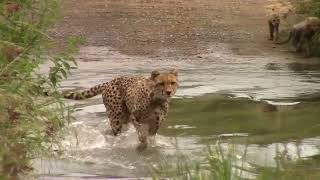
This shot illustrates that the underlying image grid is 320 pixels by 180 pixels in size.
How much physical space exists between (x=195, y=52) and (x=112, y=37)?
2.90 m

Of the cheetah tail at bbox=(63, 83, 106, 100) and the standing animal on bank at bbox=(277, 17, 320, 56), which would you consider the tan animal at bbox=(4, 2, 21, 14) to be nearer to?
the cheetah tail at bbox=(63, 83, 106, 100)

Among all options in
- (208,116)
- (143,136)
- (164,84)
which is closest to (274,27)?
(208,116)

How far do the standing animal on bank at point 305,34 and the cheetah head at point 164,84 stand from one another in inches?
415

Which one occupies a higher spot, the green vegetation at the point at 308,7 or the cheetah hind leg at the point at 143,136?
the cheetah hind leg at the point at 143,136

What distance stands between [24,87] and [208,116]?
7.05 metres

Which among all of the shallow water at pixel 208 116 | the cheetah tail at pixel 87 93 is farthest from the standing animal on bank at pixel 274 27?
the cheetah tail at pixel 87 93

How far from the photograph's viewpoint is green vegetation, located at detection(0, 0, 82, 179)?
20.3 feet

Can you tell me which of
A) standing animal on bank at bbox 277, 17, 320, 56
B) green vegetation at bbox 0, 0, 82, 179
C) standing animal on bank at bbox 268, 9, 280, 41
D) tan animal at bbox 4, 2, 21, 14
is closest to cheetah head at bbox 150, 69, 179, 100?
green vegetation at bbox 0, 0, 82, 179

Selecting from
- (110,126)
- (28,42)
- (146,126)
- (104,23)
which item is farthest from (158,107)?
(104,23)

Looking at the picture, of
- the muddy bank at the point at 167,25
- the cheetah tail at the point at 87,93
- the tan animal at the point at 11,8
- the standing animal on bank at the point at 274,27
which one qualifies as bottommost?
the muddy bank at the point at 167,25

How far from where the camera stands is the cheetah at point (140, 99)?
37.2 feet

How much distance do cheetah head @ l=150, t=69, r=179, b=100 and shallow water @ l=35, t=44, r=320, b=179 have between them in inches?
22.3

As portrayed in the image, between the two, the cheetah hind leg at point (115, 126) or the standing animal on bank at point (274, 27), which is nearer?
the cheetah hind leg at point (115, 126)

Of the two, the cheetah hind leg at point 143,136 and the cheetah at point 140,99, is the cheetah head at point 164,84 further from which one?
the cheetah hind leg at point 143,136
